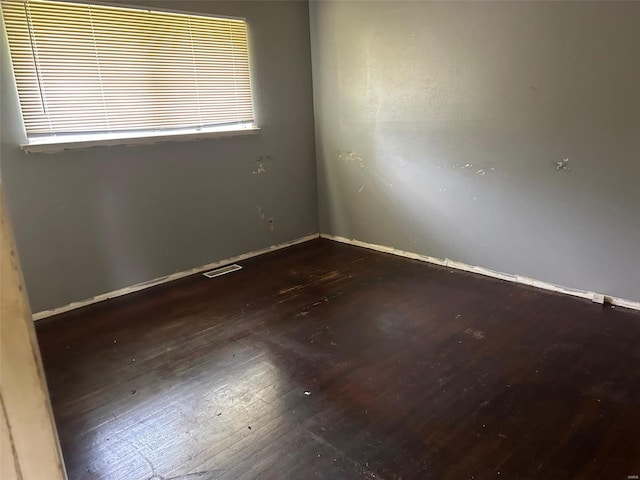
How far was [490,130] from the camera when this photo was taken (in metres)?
3.44

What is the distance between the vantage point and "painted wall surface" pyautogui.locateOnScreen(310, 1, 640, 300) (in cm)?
290

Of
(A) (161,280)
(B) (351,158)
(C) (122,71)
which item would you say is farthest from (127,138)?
(B) (351,158)

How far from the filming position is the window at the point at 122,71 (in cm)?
295

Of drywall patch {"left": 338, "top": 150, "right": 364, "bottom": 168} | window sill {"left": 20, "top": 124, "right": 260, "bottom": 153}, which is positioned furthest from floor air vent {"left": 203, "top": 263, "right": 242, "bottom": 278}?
drywall patch {"left": 338, "top": 150, "right": 364, "bottom": 168}

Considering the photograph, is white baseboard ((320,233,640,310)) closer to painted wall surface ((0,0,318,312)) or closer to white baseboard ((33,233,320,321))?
white baseboard ((33,233,320,321))

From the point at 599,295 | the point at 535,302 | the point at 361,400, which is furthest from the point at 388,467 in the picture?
the point at 599,295

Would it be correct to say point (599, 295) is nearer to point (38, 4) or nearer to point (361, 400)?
point (361, 400)

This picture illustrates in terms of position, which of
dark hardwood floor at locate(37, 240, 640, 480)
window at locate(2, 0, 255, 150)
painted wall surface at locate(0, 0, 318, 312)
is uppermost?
window at locate(2, 0, 255, 150)

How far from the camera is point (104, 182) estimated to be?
3.35 m

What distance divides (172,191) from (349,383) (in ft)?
7.22

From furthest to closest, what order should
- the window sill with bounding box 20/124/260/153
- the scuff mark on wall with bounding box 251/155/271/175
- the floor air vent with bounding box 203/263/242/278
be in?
the scuff mark on wall with bounding box 251/155/271/175
the floor air vent with bounding box 203/263/242/278
the window sill with bounding box 20/124/260/153

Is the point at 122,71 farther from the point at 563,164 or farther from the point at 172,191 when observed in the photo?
the point at 563,164

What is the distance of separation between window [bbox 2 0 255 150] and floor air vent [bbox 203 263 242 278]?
1.17m

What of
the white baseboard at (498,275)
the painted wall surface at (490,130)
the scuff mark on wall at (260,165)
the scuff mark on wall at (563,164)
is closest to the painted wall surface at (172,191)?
the scuff mark on wall at (260,165)
